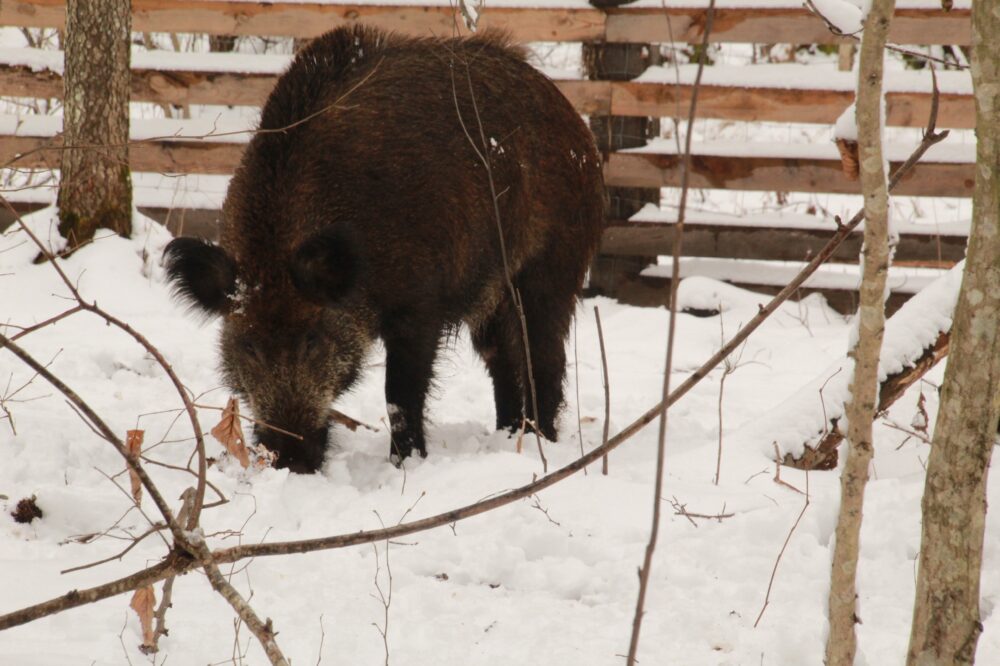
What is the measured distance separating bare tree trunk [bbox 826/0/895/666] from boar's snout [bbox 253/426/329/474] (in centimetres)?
237

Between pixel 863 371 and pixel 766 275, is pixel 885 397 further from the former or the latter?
pixel 766 275

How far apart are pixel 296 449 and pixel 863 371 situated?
253 centimetres

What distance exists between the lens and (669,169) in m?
7.64

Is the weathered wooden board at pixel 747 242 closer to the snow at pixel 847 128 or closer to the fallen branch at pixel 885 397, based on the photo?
the fallen branch at pixel 885 397

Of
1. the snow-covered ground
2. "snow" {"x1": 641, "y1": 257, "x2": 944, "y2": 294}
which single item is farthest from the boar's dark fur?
"snow" {"x1": 641, "y1": 257, "x2": 944, "y2": 294}

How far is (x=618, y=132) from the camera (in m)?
7.80

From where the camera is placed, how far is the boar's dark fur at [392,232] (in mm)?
4047

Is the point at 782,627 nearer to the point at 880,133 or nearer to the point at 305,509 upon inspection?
the point at 880,133

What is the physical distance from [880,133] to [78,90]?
545 cm

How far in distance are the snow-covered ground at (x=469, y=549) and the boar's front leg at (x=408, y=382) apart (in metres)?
0.16

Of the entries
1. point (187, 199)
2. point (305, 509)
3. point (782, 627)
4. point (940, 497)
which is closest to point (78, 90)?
point (187, 199)

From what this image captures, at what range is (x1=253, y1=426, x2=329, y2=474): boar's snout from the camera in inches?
153

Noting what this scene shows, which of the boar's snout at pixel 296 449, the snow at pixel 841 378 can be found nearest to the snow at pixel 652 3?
the snow at pixel 841 378

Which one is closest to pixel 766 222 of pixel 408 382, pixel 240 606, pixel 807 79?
pixel 807 79
